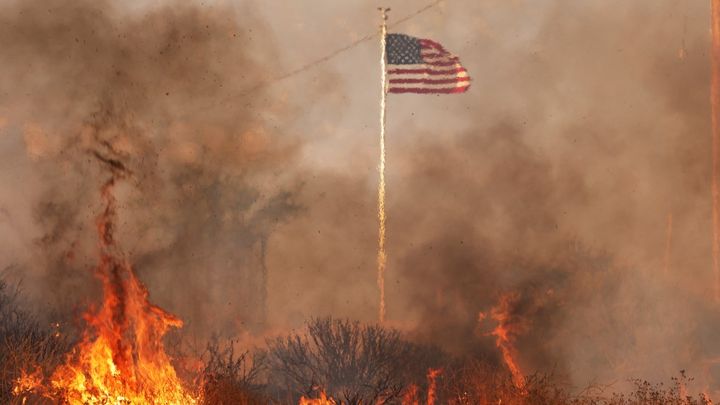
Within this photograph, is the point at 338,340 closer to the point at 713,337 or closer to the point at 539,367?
the point at 539,367

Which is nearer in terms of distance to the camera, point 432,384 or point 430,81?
point 430,81

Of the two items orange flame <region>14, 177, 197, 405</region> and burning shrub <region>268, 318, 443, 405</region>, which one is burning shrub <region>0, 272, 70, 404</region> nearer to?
orange flame <region>14, 177, 197, 405</region>

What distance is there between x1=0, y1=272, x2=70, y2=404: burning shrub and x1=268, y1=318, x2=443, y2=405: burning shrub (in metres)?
12.7

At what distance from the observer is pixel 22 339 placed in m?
46.0

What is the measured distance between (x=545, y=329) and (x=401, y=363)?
1304 cm

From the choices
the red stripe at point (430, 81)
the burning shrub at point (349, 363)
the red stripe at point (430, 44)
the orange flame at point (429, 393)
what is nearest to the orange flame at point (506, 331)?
the burning shrub at point (349, 363)

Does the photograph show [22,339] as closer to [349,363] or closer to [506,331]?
[349,363]

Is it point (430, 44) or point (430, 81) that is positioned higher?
point (430, 44)

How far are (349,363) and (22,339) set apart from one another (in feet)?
59.9

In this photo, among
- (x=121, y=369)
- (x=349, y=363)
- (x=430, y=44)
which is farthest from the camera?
(x=349, y=363)

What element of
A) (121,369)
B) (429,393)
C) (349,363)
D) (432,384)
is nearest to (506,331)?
(432,384)

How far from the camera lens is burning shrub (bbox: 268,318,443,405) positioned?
53.6 metres

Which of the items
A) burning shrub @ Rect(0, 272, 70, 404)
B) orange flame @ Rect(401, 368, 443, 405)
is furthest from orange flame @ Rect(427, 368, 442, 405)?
burning shrub @ Rect(0, 272, 70, 404)

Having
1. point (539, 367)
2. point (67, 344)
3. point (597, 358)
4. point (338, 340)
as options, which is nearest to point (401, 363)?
point (338, 340)
